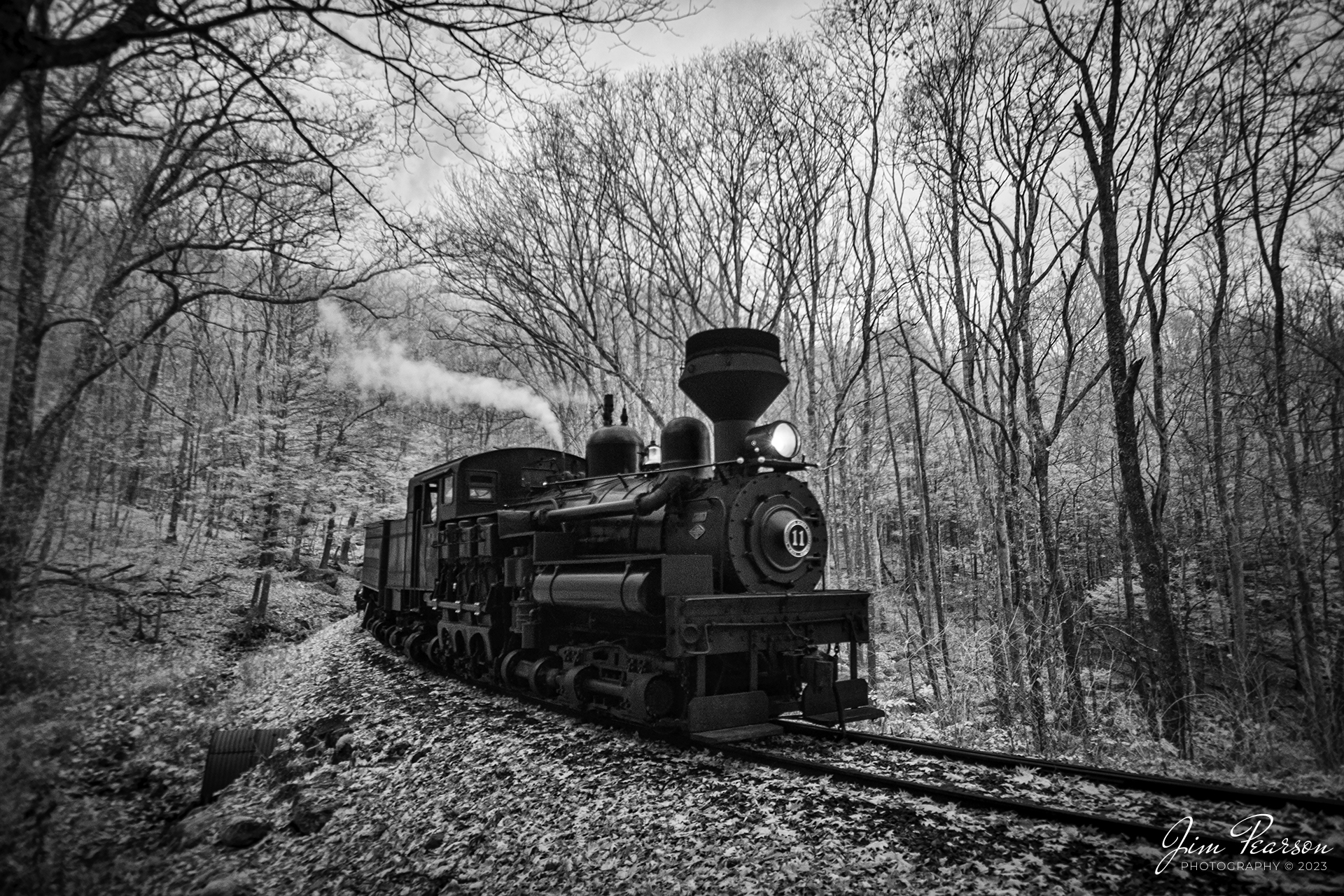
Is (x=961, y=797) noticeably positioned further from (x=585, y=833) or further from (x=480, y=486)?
(x=480, y=486)

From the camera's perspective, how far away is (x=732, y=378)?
23.9ft

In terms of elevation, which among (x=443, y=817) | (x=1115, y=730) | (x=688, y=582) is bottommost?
(x=1115, y=730)

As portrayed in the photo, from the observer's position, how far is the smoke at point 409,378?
16938mm

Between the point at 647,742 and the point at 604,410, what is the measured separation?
528 cm

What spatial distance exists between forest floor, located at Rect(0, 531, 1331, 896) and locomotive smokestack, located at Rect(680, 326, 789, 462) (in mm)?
3442

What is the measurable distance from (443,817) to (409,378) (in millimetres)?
14389

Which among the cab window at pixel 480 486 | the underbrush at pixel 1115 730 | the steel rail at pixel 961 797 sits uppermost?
the cab window at pixel 480 486

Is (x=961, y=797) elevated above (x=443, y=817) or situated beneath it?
elevated above

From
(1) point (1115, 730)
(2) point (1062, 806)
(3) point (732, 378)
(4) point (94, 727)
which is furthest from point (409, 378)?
(2) point (1062, 806)

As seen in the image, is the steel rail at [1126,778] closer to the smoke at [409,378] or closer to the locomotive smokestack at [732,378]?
the locomotive smokestack at [732,378]

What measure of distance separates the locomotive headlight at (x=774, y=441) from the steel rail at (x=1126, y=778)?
2734 mm

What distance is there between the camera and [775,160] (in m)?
13.5

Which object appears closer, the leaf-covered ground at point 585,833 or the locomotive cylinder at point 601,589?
the leaf-covered ground at point 585,833

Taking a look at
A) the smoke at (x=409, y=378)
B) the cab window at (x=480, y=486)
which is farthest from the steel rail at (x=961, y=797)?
the smoke at (x=409, y=378)
